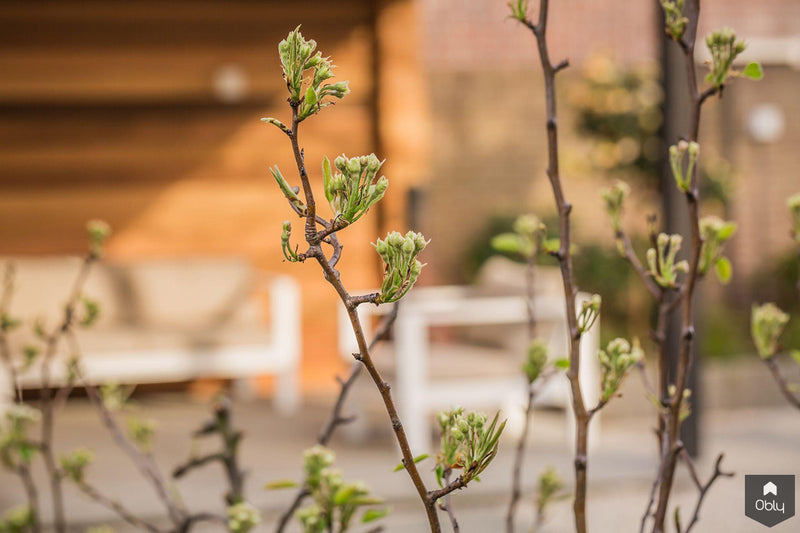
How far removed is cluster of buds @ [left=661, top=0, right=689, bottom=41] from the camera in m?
0.83

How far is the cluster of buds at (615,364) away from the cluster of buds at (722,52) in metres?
0.22

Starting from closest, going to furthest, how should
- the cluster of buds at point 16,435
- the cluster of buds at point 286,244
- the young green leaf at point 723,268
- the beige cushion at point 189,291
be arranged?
the cluster of buds at point 286,244 → the young green leaf at point 723,268 → the cluster of buds at point 16,435 → the beige cushion at point 189,291

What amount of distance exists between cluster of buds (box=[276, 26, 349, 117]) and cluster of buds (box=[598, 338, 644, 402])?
1.06ft

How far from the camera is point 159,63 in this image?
605cm

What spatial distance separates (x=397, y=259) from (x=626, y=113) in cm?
627

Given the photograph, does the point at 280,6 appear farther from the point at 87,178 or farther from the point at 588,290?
the point at 588,290

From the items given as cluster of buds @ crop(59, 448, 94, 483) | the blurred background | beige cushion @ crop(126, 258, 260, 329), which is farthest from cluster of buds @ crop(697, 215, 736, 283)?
beige cushion @ crop(126, 258, 260, 329)

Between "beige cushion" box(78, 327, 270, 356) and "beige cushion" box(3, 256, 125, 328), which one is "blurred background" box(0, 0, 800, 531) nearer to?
"beige cushion" box(3, 256, 125, 328)

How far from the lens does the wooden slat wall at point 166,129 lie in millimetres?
5984

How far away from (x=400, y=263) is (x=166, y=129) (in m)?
5.80

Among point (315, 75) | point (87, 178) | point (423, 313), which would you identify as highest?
point (87, 178)

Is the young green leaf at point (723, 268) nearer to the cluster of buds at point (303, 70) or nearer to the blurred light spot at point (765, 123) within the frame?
the cluster of buds at point (303, 70)

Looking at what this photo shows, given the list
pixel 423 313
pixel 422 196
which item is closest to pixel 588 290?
pixel 422 196

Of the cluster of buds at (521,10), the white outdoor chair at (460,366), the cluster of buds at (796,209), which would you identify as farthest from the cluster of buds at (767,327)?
the white outdoor chair at (460,366)
